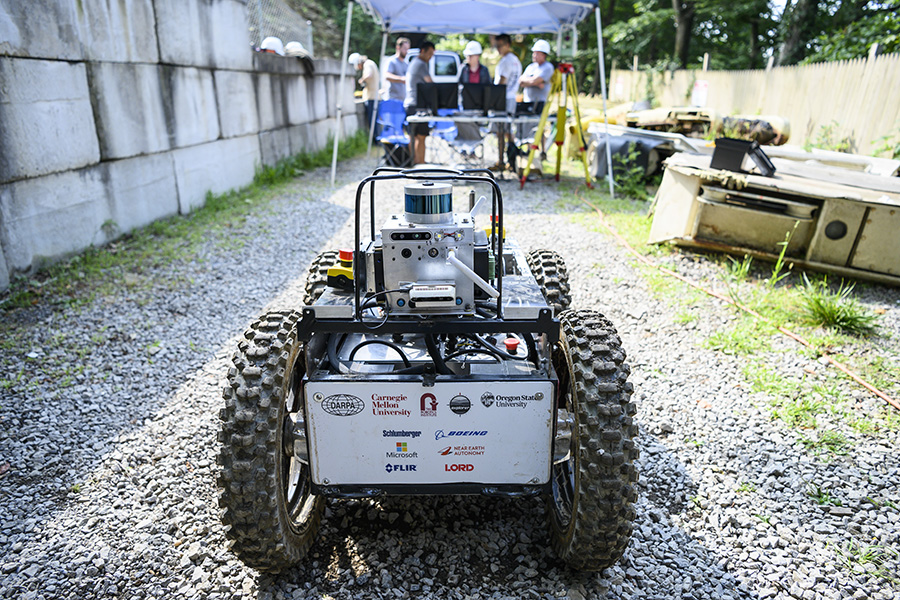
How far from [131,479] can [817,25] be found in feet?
76.4

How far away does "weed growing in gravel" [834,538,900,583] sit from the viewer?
2285mm

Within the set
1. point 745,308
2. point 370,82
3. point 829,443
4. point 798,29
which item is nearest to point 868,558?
point 829,443

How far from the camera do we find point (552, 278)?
320 cm

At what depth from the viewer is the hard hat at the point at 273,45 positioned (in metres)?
9.99

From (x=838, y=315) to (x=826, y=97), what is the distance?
778 cm

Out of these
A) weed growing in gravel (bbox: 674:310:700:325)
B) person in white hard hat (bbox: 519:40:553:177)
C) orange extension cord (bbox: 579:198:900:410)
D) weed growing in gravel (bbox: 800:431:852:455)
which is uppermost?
person in white hard hat (bbox: 519:40:553:177)

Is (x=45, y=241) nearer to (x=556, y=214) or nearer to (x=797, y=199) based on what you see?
(x=556, y=214)

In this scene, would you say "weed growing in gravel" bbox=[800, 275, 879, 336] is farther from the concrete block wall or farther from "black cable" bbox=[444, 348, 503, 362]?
the concrete block wall

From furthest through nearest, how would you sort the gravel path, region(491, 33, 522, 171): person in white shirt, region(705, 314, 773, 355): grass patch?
region(491, 33, 522, 171): person in white shirt → region(705, 314, 773, 355): grass patch → the gravel path

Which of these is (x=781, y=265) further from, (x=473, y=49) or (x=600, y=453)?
(x=473, y=49)

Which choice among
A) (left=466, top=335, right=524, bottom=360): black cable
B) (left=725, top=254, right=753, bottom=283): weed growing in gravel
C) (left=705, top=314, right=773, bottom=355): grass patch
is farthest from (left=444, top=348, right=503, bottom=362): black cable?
(left=725, top=254, right=753, bottom=283): weed growing in gravel

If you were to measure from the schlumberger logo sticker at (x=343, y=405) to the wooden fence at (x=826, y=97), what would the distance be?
860 cm

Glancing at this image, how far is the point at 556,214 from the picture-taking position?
293 inches

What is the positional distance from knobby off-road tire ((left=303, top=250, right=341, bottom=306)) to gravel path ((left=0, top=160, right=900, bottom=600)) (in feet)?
2.79
